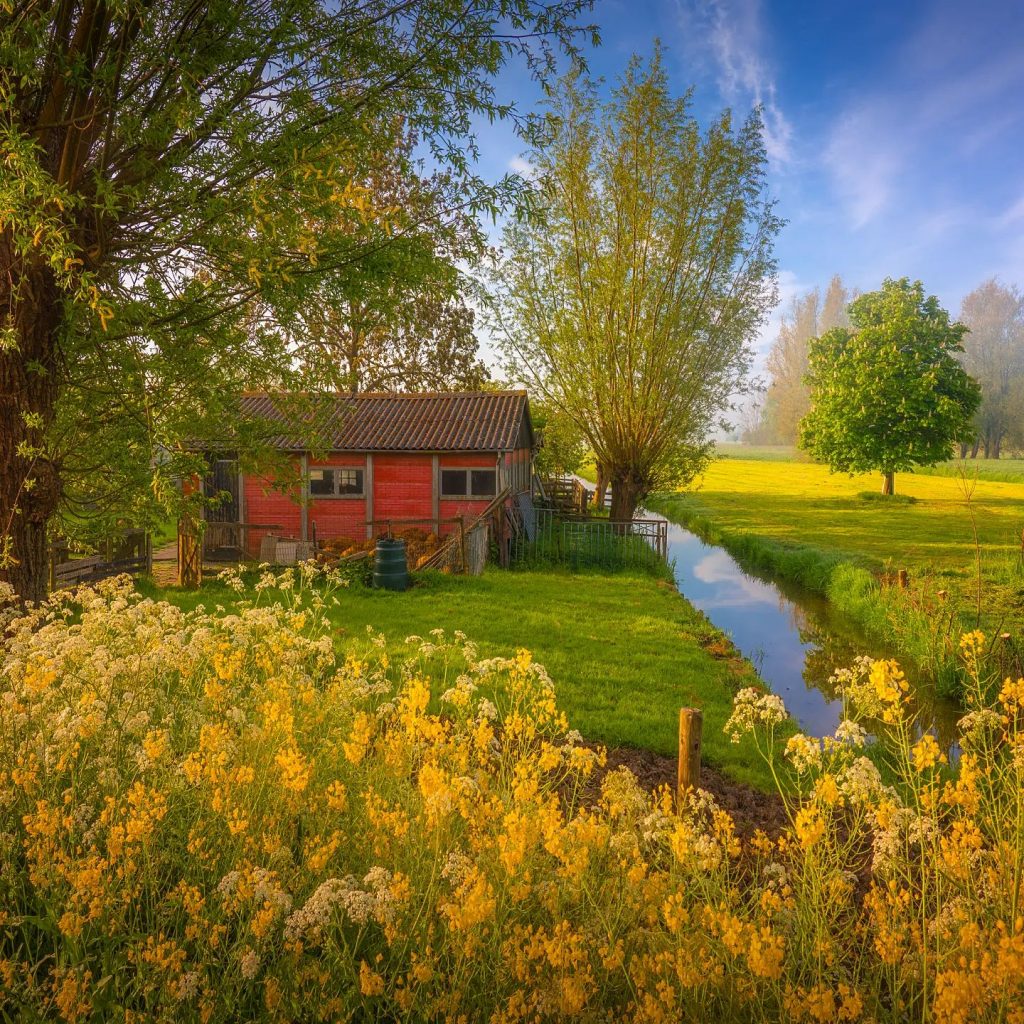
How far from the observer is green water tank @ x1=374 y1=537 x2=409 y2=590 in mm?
13602

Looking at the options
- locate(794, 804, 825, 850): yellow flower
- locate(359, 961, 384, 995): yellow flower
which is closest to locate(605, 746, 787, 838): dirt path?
locate(794, 804, 825, 850): yellow flower

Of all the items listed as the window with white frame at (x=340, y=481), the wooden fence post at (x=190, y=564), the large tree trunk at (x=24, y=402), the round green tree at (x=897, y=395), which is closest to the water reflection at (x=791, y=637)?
the large tree trunk at (x=24, y=402)

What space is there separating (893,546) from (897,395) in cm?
1303

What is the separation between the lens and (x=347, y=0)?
508cm

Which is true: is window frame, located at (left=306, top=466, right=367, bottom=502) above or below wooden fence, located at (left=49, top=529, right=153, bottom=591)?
above

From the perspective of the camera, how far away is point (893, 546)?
2197 centimetres

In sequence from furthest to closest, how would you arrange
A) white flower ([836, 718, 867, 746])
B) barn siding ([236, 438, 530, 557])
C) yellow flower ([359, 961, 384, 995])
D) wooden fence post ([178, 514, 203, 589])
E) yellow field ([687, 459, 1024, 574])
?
1. yellow field ([687, 459, 1024, 574])
2. barn siding ([236, 438, 530, 557])
3. wooden fence post ([178, 514, 203, 589])
4. white flower ([836, 718, 867, 746])
5. yellow flower ([359, 961, 384, 995])

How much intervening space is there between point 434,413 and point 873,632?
13.1m

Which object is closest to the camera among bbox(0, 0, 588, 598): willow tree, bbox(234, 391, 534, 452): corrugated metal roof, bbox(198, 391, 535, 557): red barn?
bbox(0, 0, 588, 598): willow tree

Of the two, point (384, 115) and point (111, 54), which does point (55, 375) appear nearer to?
point (111, 54)

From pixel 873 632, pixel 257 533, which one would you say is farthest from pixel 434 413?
pixel 873 632

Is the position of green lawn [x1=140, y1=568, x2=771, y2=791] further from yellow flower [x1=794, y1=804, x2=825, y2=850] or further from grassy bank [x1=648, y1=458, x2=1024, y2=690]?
yellow flower [x1=794, y1=804, x2=825, y2=850]

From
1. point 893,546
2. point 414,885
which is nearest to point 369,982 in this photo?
A: point 414,885

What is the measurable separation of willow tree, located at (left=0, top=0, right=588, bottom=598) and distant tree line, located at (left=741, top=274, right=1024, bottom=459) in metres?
70.2
